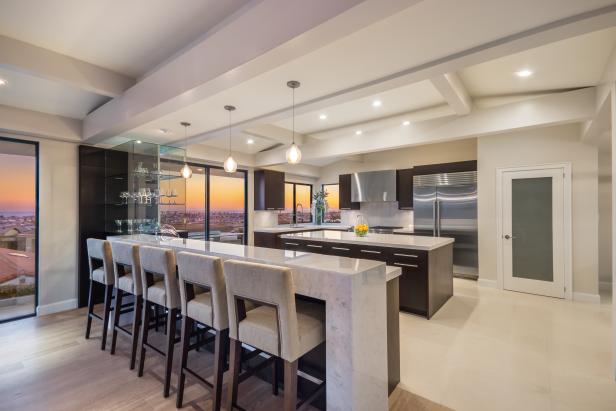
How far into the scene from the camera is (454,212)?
5480 mm

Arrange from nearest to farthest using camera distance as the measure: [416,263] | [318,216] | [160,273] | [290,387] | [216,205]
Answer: [290,387]
[160,273]
[416,263]
[216,205]
[318,216]

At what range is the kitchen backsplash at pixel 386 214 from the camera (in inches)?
275

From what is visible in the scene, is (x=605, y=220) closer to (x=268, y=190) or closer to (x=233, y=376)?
(x=233, y=376)

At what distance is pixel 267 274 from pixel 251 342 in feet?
1.57

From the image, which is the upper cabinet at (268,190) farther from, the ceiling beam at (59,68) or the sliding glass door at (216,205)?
the ceiling beam at (59,68)

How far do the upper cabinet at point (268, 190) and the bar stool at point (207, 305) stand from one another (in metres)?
4.76

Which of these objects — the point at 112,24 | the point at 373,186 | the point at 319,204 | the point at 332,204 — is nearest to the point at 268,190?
the point at 319,204

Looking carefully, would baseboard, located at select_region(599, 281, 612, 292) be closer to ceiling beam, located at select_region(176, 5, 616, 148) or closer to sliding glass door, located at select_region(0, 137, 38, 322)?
ceiling beam, located at select_region(176, 5, 616, 148)

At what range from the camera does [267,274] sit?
5.42 feet

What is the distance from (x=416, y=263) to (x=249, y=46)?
2.99 metres

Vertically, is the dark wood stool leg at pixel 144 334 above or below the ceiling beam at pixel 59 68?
below

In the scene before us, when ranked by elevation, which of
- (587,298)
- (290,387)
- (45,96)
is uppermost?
(45,96)

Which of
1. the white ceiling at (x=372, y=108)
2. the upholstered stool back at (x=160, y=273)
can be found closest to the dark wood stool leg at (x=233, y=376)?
the upholstered stool back at (x=160, y=273)

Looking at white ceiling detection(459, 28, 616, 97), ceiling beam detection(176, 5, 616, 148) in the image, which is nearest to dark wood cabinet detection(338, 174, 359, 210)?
white ceiling detection(459, 28, 616, 97)
